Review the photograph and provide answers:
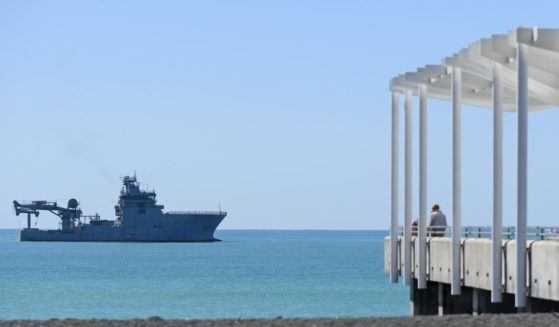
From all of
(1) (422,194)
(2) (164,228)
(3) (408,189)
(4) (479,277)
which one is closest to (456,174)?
(4) (479,277)

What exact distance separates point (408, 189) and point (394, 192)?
124cm

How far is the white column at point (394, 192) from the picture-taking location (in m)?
33.2

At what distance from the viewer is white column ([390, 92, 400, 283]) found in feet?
109

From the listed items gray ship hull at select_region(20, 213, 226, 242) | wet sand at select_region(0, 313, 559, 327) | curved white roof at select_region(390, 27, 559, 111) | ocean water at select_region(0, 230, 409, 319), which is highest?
curved white roof at select_region(390, 27, 559, 111)

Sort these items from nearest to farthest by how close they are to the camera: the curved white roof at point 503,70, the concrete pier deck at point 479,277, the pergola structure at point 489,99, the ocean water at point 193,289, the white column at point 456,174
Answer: the concrete pier deck at point 479,277 → the curved white roof at point 503,70 → the pergola structure at point 489,99 → the white column at point 456,174 → the ocean water at point 193,289

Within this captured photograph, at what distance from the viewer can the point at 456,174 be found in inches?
1102

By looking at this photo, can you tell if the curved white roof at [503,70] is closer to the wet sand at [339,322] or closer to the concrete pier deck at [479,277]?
the concrete pier deck at [479,277]

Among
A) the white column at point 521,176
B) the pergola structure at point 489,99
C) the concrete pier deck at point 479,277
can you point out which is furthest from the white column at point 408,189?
the white column at point 521,176

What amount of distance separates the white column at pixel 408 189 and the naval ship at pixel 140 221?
6008 inches

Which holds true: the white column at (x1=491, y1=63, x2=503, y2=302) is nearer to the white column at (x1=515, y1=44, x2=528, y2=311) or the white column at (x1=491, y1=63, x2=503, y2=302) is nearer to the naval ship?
the white column at (x1=515, y1=44, x2=528, y2=311)

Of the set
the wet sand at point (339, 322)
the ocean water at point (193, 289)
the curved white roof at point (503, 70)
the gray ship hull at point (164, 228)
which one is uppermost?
the curved white roof at point (503, 70)

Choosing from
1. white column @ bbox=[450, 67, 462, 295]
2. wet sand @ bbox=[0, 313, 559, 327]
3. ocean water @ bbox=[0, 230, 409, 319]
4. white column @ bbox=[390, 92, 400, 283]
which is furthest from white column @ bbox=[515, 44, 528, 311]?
ocean water @ bbox=[0, 230, 409, 319]

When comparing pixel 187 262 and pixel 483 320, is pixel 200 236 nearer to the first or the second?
pixel 187 262

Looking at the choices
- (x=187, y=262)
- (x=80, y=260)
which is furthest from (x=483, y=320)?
(x=80, y=260)
